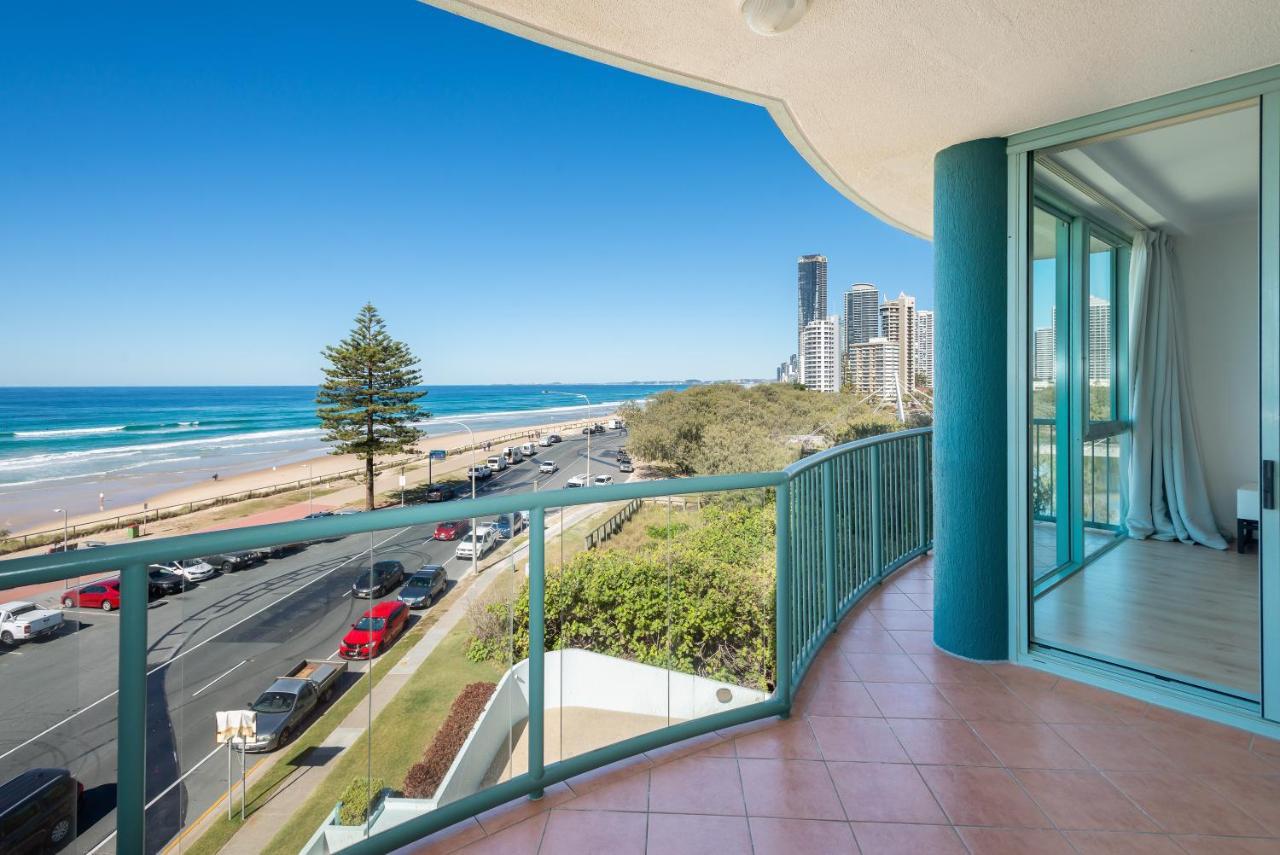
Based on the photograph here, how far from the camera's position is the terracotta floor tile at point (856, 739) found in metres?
2.06

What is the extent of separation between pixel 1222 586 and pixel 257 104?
54.1 m

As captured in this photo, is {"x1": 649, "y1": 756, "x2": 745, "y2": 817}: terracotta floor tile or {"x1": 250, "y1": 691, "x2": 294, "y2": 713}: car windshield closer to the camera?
{"x1": 250, "y1": 691, "x2": 294, "y2": 713}: car windshield

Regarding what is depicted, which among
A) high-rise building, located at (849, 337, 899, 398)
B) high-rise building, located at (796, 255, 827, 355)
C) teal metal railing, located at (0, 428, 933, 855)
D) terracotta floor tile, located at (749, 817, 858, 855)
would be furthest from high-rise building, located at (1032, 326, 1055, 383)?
high-rise building, located at (796, 255, 827, 355)

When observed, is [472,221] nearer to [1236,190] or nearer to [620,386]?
[620,386]

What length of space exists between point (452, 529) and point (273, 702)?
1.71 ft

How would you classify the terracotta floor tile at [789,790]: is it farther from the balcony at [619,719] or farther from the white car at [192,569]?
the white car at [192,569]

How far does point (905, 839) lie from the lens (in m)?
1.67

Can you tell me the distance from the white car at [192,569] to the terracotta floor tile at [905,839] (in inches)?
69.1

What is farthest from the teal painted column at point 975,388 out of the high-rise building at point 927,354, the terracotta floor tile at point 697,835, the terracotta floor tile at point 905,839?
the terracotta floor tile at point 697,835

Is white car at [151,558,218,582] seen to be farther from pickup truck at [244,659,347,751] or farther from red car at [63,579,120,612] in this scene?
Result: pickup truck at [244,659,347,751]

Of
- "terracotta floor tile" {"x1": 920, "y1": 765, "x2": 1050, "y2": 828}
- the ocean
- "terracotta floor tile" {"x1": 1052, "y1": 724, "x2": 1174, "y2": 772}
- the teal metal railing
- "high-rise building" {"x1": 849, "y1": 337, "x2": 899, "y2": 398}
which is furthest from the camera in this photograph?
the ocean

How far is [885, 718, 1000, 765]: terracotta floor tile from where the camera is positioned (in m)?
2.04

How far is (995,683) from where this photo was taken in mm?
2596

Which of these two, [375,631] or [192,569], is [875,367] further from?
[192,569]
